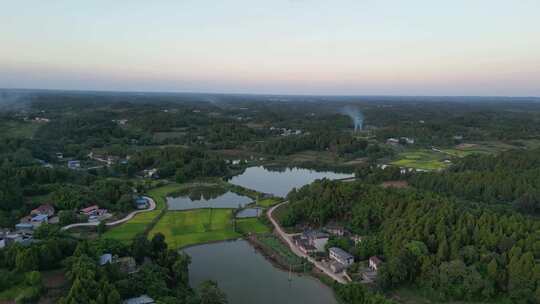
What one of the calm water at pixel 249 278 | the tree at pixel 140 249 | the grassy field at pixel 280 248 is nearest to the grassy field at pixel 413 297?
the calm water at pixel 249 278

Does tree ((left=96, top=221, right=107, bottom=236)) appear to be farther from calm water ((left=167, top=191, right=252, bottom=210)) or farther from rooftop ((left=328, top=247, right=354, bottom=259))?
rooftop ((left=328, top=247, right=354, bottom=259))

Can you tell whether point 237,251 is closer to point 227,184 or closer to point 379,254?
point 379,254

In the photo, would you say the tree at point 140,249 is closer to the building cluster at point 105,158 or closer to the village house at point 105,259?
the village house at point 105,259

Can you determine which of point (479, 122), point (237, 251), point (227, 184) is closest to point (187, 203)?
point (227, 184)

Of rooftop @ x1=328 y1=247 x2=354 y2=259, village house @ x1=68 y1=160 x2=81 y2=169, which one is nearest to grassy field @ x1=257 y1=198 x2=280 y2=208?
rooftop @ x1=328 y1=247 x2=354 y2=259

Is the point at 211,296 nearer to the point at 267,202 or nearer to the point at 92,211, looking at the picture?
the point at 92,211

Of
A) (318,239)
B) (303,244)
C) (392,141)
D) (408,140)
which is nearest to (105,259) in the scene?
(303,244)
